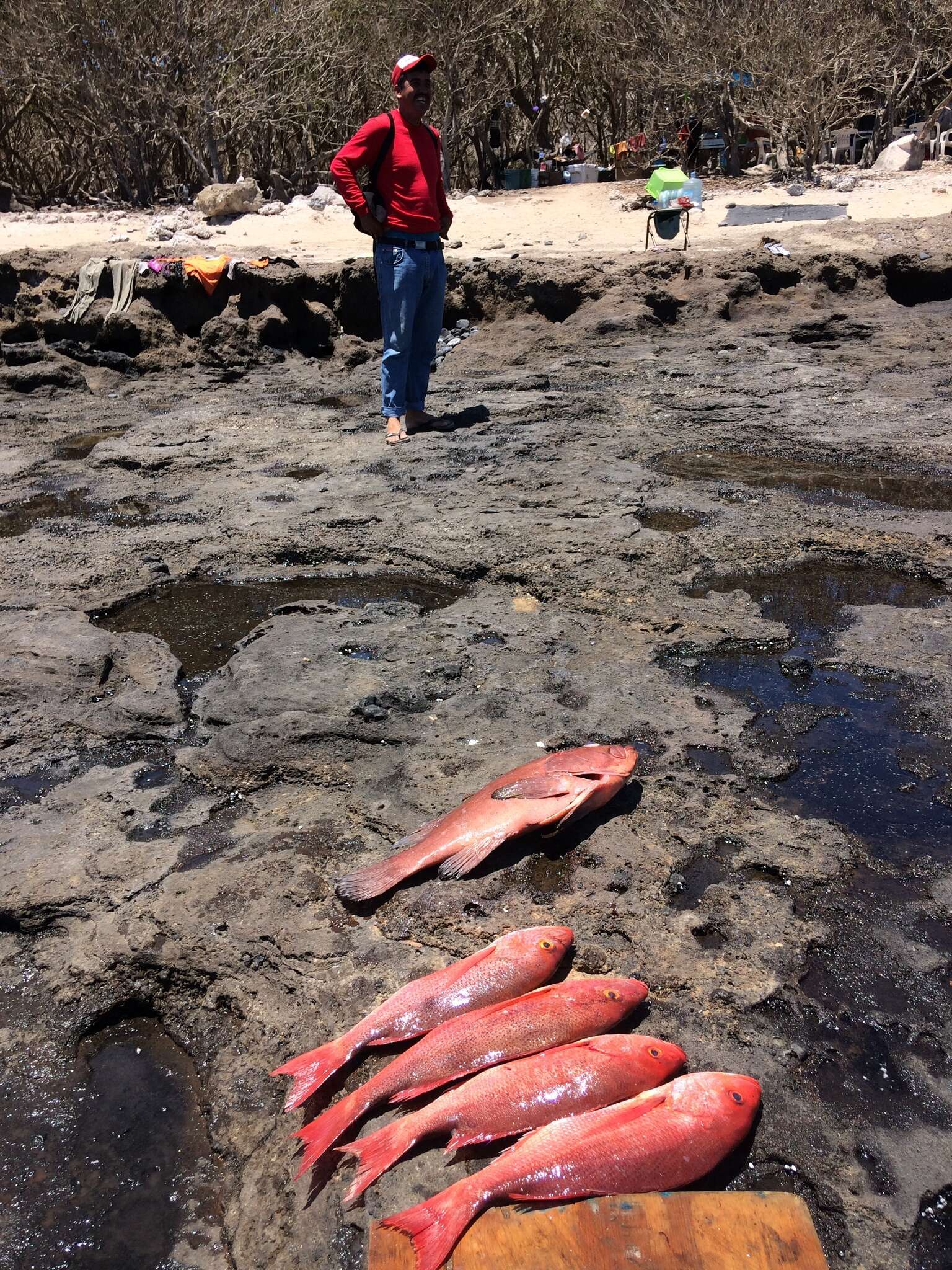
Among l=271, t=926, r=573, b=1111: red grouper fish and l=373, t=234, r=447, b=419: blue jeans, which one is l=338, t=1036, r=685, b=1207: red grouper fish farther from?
l=373, t=234, r=447, b=419: blue jeans

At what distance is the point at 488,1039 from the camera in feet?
7.02

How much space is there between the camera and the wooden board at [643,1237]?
1.73 meters

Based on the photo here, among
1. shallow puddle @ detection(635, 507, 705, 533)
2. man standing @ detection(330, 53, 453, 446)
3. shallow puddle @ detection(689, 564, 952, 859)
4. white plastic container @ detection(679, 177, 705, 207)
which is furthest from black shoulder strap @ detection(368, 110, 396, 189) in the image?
white plastic container @ detection(679, 177, 705, 207)

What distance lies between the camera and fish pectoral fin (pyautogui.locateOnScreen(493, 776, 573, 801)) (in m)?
2.85

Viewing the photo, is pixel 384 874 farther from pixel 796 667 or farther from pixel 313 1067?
pixel 796 667

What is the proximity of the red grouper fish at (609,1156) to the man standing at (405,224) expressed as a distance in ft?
17.7

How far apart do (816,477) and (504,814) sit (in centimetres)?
400

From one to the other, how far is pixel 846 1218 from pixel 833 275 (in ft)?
30.1

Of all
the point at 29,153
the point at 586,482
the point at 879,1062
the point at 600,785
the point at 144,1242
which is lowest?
the point at 144,1242

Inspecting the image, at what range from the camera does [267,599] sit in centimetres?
471

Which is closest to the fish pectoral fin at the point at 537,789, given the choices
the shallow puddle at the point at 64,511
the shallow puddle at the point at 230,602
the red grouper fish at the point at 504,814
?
the red grouper fish at the point at 504,814

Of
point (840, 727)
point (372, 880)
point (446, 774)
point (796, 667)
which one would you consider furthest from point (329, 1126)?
point (796, 667)

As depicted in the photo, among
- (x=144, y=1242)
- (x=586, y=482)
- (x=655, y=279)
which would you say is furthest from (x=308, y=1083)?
(x=655, y=279)

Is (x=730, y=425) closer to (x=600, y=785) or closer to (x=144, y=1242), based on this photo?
(x=600, y=785)
